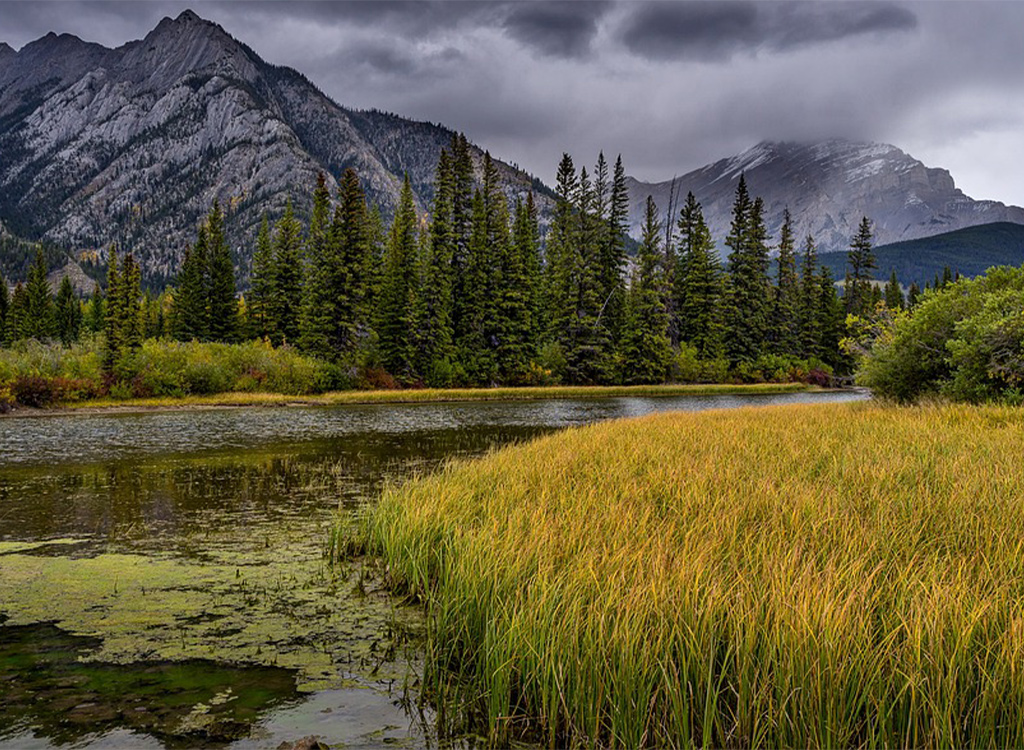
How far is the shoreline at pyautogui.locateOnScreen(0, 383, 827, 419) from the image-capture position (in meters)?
37.8

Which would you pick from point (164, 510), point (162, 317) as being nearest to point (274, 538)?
point (164, 510)

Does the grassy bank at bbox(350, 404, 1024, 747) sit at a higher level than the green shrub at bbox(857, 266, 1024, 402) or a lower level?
lower

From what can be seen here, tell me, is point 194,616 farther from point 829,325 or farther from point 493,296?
point 829,325

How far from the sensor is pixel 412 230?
63.1 m

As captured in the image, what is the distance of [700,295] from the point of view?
72.1 m

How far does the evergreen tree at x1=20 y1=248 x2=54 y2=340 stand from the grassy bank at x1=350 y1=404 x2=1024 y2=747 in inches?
3780

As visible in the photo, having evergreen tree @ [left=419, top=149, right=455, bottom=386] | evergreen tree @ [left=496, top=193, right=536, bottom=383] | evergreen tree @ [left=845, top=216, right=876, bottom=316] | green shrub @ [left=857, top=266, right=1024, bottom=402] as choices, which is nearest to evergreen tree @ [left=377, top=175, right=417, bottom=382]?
evergreen tree @ [left=419, top=149, right=455, bottom=386]

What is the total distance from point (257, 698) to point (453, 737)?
5.28 feet

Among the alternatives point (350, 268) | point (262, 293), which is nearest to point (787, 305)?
point (350, 268)

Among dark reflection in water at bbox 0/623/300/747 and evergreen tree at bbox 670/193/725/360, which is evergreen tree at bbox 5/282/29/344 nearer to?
evergreen tree at bbox 670/193/725/360

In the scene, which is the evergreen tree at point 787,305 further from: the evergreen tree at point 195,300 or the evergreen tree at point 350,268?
the evergreen tree at point 195,300

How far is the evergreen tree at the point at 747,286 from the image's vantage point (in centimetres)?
7281

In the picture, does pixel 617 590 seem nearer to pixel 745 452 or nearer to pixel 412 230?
pixel 745 452

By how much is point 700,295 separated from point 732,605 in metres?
71.2
